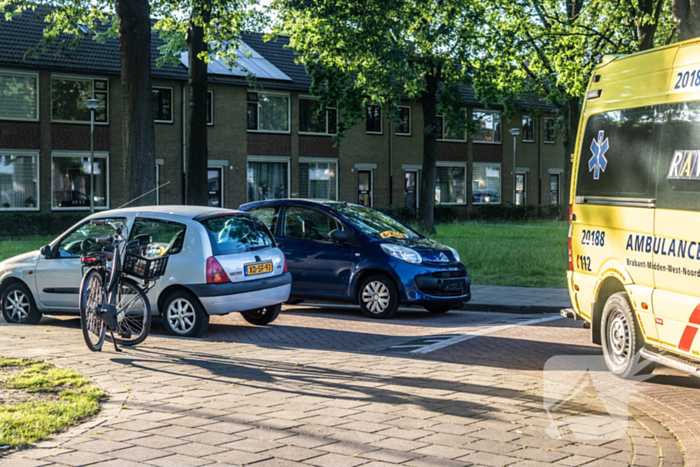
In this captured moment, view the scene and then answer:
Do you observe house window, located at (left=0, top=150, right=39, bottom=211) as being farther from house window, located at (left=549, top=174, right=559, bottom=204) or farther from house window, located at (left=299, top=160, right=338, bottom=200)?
house window, located at (left=549, top=174, right=559, bottom=204)

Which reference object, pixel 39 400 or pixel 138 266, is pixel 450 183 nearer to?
pixel 138 266

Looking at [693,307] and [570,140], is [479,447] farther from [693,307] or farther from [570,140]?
[570,140]

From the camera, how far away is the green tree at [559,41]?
23453 mm

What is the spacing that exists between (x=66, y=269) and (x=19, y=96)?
2204 centimetres

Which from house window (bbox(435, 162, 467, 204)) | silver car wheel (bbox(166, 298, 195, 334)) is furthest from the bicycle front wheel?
house window (bbox(435, 162, 467, 204))

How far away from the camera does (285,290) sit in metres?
9.52

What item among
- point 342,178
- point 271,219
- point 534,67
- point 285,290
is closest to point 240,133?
point 342,178

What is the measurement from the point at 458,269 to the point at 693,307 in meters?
5.32

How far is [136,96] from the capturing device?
13.7 metres

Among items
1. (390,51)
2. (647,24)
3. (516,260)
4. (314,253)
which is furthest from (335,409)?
(647,24)

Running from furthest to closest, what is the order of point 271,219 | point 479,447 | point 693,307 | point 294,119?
point 294,119, point 271,219, point 693,307, point 479,447

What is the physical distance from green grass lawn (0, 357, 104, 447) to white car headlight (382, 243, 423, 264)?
17.1ft

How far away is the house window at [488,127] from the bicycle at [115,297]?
3709 cm

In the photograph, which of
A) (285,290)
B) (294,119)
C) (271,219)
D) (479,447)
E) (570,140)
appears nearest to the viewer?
(479,447)
